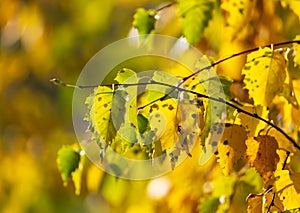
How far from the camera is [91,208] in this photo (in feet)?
17.6

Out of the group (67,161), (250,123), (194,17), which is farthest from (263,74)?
(67,161)

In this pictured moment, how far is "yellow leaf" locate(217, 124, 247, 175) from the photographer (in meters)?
1.46

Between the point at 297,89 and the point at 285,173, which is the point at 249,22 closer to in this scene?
the point at 297,89

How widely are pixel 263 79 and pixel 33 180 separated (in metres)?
3.42

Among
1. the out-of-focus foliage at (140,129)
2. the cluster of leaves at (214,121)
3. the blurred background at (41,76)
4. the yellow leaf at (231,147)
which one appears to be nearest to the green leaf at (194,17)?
the out-of-focus foliage at (140,129)

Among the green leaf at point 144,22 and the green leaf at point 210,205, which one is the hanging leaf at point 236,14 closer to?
the green leaf at point 144,22

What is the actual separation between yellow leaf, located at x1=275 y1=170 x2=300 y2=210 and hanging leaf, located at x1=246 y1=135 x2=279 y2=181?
0.08 ft

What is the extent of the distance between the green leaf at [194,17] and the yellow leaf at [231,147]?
1.08 ft

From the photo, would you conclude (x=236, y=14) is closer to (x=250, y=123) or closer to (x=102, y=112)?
(x=250, y=123)

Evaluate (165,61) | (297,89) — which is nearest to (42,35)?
(165,61)

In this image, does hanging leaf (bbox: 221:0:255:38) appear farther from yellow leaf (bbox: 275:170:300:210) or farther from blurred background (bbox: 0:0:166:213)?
blurred background (bbox: 0:0:166:213)

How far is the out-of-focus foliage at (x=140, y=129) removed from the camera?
154 cm

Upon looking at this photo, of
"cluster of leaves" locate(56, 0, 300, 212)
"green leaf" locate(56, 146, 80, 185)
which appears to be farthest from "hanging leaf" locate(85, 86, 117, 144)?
"green leaf" locate(56, 146, 80, 185)

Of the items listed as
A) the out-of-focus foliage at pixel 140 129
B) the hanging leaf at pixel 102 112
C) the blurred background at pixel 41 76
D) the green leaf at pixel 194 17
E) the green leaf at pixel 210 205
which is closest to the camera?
the hanging leaf at pixel 102 112
